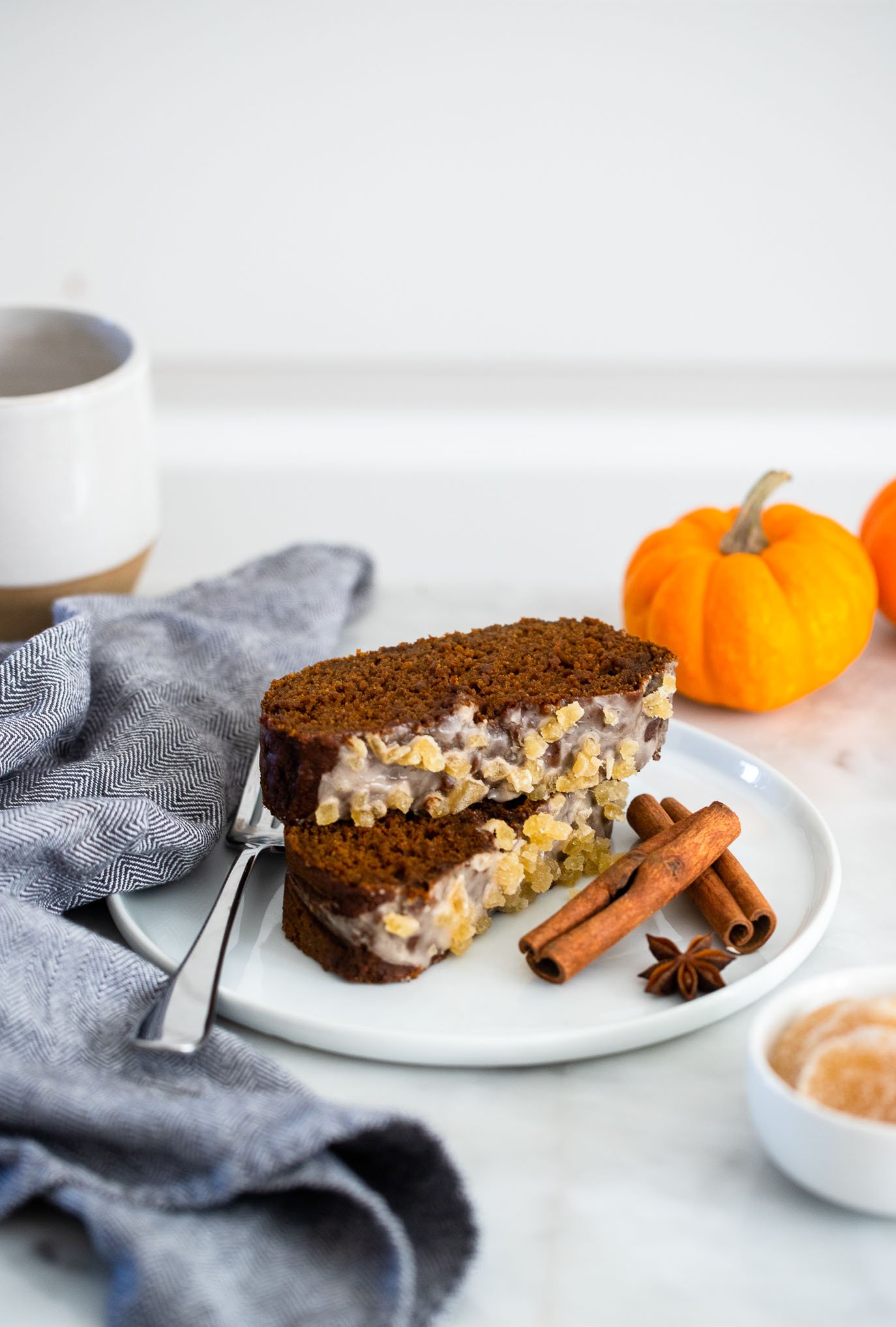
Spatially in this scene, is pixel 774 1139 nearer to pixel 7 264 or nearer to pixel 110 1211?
pixel 110 1211

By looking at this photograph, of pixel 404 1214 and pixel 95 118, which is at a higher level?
pixel 95 118

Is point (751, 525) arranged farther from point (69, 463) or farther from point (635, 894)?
point (69, 463)

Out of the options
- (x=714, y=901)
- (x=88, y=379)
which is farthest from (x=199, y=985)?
(x=88, y=379)

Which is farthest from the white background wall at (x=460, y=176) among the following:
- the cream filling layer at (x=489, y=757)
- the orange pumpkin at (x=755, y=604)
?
the cream filling layer at (x=489, y=757)

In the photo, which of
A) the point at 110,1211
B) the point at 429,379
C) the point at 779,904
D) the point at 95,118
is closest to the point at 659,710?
the point at 779,904

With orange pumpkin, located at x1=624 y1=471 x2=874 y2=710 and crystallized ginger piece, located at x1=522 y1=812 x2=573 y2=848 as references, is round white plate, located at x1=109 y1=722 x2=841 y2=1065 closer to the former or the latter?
crystallized ginger piece, located at x1=522 y1=812 x2=573 y2=848

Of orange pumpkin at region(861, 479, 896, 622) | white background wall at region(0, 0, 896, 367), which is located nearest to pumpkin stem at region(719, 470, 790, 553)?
orange pumpkin at region(861, 479, 896, 622)
